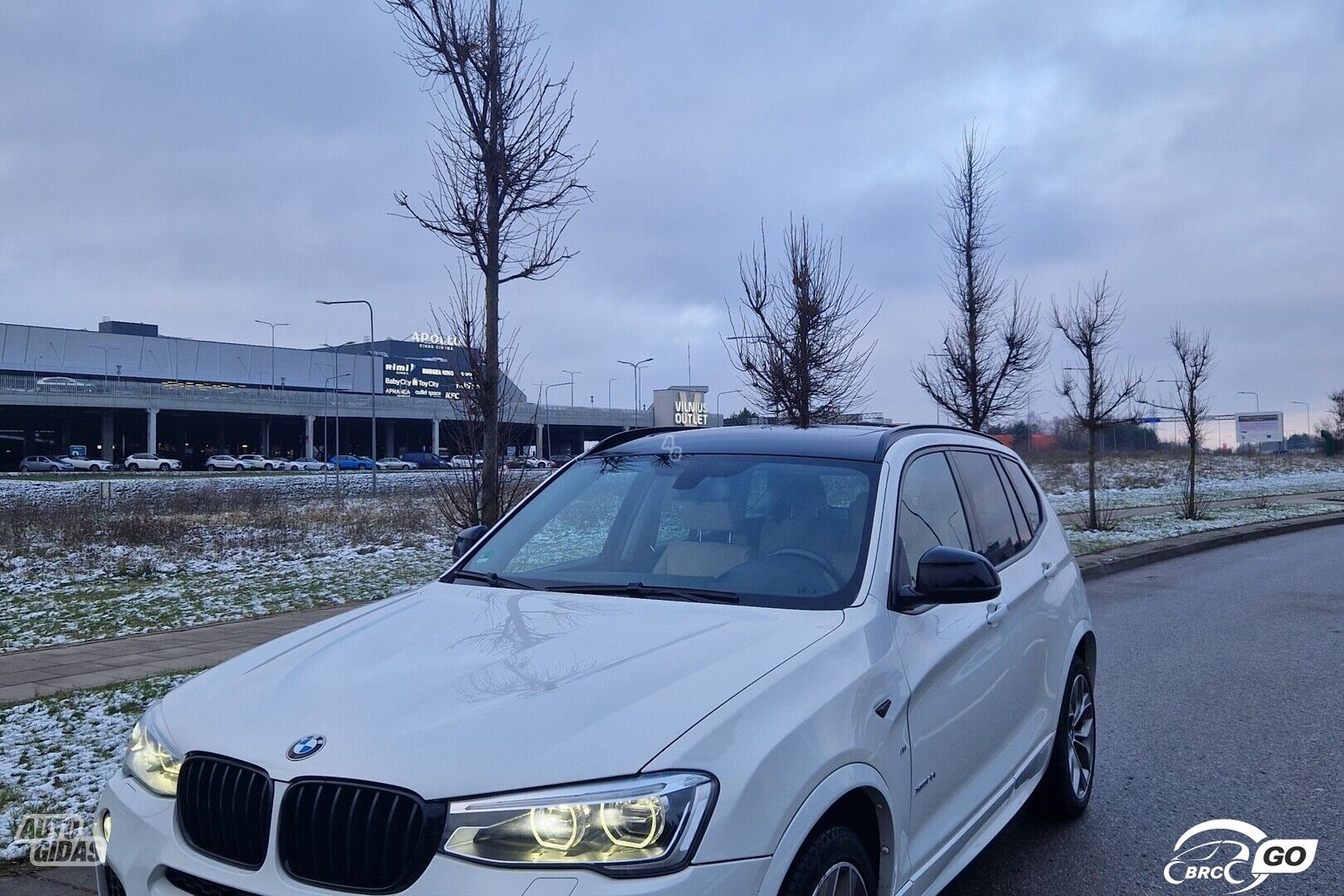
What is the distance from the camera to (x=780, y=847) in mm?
2344

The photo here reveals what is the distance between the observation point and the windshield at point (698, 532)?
3387 millimetres

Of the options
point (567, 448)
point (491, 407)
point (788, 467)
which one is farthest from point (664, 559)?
point (567, 448)

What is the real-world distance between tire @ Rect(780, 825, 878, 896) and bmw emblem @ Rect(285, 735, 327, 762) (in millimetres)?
1123

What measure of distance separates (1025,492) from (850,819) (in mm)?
2877

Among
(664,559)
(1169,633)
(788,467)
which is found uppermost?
(788,467)

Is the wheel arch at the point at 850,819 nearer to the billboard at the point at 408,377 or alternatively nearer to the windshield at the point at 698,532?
the windshield at the point at 698,532

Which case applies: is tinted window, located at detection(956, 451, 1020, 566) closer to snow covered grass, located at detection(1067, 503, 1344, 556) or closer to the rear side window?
the rear side window

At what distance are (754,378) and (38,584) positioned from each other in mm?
9669

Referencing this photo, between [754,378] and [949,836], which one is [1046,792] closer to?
[949,836]

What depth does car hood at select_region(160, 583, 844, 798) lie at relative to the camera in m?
2.26

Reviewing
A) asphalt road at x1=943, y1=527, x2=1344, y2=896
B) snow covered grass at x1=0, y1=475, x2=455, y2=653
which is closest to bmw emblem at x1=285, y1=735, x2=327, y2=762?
asphalt road at x1=943, y1=527, x2=1344, y2=896

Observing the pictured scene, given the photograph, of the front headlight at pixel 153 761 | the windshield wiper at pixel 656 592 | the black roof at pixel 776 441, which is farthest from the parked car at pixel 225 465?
the front headlight at pixel 153 761

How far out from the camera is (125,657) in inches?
315

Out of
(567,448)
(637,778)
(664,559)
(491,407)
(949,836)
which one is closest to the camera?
(637,778)
